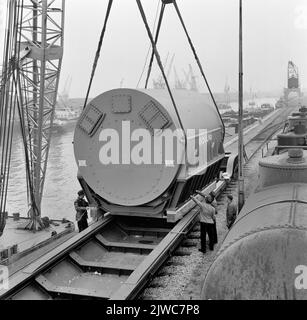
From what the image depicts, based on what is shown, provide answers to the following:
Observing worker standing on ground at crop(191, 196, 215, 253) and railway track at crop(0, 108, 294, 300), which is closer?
railway track at crop(0, 108, 294, 300)

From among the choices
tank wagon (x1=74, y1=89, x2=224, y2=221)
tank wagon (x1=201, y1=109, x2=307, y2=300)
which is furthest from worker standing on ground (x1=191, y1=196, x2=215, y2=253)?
tank wagon (x1=201, y1=109, x2=307, y2=300)

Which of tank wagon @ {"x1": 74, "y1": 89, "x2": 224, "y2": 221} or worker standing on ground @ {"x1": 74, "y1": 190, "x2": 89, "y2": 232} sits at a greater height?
tank wagon @ {"x1": 74, "y1": 89, "x2": 224, "y2": 221}

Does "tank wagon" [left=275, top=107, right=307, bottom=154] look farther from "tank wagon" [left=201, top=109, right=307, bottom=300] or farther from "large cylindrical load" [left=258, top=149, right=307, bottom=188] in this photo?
"tank wagon" [left=201, top=109, right=307, bottom=300]

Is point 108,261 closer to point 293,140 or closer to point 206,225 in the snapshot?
point 206,225

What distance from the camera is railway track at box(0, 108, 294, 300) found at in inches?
278

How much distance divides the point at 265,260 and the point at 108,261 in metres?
5.21

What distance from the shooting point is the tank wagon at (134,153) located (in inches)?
380

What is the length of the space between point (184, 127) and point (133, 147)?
51.0 inches

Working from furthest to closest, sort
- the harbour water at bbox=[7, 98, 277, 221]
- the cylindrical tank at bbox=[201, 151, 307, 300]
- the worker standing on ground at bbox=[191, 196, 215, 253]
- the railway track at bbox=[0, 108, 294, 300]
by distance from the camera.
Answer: the harbour water at bbox=[7, 98, 277, 221] → the worker standing on ground at bbox=[191, 196, 215, 253] → the railway track at bbox=[0, 108, 294, 300] → the cylindrical tank at bbox=[201, 151, 307, 300]

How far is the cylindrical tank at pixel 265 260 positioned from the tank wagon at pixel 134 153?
4.60 m

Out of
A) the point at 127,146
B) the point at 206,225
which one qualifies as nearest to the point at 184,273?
the point at 206,225

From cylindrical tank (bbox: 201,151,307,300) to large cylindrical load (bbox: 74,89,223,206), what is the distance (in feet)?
15.2

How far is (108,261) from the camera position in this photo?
916 cm
